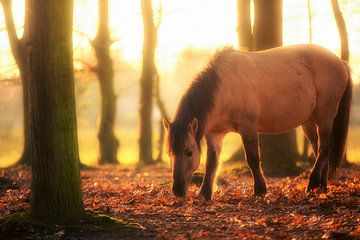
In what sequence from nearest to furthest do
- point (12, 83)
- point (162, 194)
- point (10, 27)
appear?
point (162, 194) → point (10, 27) → point (12, 83)

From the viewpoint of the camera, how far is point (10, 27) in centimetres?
2181

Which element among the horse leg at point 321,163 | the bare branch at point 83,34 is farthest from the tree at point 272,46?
the bare branch at point 83,34

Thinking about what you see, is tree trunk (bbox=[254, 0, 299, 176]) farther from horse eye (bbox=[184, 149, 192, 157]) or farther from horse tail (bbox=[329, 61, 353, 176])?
horse eye (bbox=[184, 149, 192, 157])

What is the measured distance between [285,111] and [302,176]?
306 cm

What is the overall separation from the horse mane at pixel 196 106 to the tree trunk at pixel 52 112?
95.1 inches

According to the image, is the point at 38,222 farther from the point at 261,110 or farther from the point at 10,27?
the point at 10,27

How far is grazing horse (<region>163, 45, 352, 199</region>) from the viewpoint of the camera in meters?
9.91

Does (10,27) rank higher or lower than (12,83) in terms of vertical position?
higher

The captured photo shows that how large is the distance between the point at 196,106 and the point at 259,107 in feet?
5.23

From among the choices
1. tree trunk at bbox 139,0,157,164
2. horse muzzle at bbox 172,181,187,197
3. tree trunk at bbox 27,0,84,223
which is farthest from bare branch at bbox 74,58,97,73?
tree trunk at bbox 27,0,84,223

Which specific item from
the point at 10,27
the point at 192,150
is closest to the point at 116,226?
the point at 192,150

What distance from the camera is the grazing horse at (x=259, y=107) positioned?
991 centimetres

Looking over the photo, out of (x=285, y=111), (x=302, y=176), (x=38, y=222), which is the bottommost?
(x=302, y=176)

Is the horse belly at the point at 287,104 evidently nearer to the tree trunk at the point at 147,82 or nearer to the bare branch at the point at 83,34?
the tree trunk at the point at 147,82
